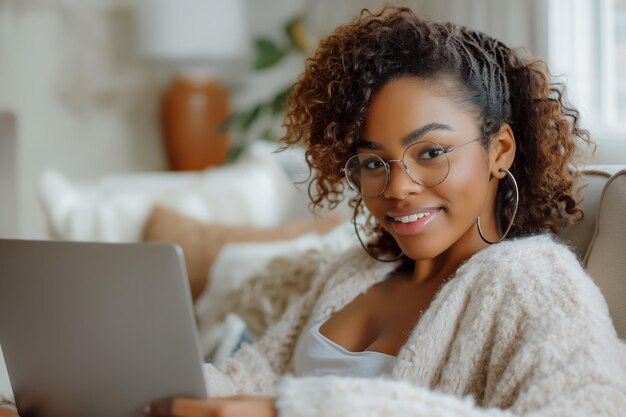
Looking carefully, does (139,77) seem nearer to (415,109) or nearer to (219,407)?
(415,109)

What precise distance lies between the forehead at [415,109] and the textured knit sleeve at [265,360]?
0.39m

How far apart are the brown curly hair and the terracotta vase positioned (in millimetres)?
2748

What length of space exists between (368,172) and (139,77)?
322cm

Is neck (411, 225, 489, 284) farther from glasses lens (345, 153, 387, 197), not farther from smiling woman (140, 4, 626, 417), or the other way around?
glasses lens (345, 153, 387, 197)

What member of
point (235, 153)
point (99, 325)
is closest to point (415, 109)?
point (99, 325)

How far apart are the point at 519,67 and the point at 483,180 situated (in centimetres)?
20

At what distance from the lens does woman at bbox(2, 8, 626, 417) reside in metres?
0.90

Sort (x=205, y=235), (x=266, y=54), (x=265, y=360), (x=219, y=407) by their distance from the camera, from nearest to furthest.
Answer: (x=219, y=407) < (x=265, y=360) < (x=205, y=235) < (x=266, y=54)

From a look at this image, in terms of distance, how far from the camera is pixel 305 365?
1.29 m

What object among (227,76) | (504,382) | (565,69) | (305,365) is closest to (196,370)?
(504,382)

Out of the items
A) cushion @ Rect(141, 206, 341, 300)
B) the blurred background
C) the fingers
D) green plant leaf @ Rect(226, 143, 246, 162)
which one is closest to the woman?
the fingers

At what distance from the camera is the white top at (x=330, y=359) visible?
119 centimetres

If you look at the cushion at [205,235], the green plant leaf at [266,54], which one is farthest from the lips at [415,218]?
the green plant leaf at [266,54]

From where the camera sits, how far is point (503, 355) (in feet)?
3.29
